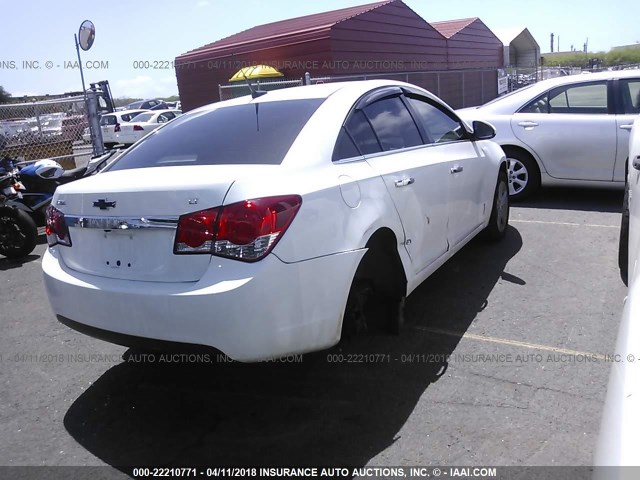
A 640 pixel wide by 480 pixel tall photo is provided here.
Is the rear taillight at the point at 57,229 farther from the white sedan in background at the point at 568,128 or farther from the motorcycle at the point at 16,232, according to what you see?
the white sedan in background at the point at 568,128

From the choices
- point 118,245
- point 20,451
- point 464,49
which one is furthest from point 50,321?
point 464,49

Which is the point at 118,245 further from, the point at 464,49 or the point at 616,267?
the point at 464,49

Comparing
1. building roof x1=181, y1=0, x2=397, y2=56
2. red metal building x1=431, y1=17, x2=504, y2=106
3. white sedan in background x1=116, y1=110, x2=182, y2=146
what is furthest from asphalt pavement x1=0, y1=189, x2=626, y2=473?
white sedan in background x1=116, y1=110, x2=182, y2=146

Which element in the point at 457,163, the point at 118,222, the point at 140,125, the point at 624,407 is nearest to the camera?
the point at 624,407

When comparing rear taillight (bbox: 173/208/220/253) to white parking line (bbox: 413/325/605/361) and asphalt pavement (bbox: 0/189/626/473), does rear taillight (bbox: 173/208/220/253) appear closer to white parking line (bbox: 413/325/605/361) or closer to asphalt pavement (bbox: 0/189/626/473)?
asphalt pavement (bbox: 0/189/626/473)

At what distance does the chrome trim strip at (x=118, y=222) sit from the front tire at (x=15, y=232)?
3.78 m

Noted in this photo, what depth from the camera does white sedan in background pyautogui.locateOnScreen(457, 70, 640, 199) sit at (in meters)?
6.31

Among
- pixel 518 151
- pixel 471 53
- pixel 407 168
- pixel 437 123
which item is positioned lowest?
pixel 518 151

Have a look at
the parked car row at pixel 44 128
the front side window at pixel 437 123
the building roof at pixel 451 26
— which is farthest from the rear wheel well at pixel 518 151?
the building roof at pixel 451 26

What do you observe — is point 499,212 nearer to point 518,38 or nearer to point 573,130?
point 573,130

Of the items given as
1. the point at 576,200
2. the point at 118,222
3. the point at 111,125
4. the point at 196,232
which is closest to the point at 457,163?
the point at 196,232

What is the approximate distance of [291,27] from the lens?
54.4 ft

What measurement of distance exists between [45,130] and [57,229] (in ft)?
24.2

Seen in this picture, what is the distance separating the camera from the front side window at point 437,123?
4.12 m
